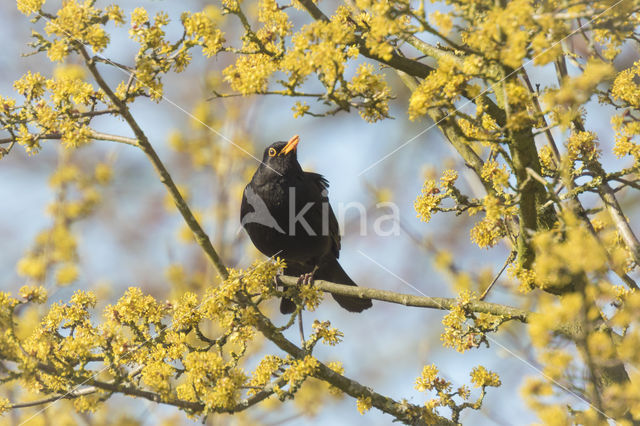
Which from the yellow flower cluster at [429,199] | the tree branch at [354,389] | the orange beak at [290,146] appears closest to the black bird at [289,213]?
the orange beak at [290,146]

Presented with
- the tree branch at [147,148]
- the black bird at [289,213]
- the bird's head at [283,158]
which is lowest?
the tree branch at [147,148]

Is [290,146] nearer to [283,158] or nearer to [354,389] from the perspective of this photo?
[283,158]

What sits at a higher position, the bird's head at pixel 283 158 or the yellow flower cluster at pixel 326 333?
the bird's head at pixel 283 158

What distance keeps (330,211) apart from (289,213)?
55 cm

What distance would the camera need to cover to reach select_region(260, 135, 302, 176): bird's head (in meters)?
5.30

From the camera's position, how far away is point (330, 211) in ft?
18.3

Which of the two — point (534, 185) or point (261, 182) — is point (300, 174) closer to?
point (261, 182)

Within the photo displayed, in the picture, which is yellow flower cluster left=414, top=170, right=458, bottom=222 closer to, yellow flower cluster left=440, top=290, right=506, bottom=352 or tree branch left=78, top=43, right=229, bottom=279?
yellow flower cluster left=440, top=290, right=506, bottom=352

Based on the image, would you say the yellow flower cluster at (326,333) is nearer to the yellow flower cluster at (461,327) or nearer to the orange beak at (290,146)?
the yellow flower cluster at (461,327)

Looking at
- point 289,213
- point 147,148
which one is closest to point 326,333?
point 147,148

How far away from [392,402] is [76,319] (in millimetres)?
1586

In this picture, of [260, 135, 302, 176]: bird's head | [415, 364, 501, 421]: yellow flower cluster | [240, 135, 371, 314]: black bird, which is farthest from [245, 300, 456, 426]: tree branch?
[260, 135, 302, 176]: bird's head

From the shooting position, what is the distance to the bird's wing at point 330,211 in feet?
18.2

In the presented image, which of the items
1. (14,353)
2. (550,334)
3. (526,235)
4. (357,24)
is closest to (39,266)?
(14,353)
